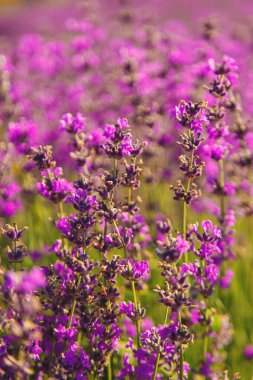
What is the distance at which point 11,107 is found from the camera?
4539 millimetres

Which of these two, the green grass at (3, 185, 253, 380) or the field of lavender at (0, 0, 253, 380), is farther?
the green grass at (3, 185, 253, 380)

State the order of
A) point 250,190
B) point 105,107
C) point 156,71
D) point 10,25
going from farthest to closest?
point 10,25 → point 105,107 → point 156,71 → point 250,190

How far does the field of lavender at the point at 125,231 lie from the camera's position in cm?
204

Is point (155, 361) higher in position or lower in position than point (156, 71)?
lower

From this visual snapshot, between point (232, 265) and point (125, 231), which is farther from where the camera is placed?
point (232, 265)

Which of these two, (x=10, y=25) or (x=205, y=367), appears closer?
(x=205, y=367)

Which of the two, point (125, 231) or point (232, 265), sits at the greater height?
point (232, 265)

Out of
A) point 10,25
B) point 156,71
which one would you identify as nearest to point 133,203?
point 156,71

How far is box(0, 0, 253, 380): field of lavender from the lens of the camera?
204cm

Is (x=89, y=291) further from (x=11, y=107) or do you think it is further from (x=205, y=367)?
(x=11, y=107)

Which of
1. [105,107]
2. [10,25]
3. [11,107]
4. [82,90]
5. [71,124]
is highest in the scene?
[10,25]

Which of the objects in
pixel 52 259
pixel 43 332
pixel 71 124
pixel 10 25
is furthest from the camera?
pixel 10 25

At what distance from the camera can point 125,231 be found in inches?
85.6

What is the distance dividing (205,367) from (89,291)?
1.95 feet
